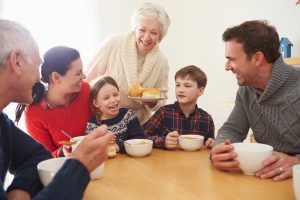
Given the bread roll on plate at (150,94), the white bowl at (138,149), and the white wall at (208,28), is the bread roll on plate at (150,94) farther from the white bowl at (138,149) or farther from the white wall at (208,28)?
the white wall at (208,28)

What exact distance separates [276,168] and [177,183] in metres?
0.32

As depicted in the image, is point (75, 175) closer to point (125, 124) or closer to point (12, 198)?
point (12, 198)

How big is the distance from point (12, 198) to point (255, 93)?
101 centimetres

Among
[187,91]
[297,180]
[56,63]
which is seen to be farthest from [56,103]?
[297,180]

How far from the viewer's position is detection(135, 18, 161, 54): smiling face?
1907 mm

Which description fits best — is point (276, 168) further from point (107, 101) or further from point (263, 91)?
point (107, 101)

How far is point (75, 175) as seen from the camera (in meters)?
0.75

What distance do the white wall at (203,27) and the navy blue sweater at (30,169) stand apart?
76.6 inches

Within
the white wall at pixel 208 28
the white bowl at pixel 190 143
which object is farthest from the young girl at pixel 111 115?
the white wall at pixel 208 28

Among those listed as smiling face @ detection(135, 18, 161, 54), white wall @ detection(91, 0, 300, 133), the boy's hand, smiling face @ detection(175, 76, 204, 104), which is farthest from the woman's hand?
white wall @ detection(91, 0, 300, 133)

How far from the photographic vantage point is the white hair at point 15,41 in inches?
32.3

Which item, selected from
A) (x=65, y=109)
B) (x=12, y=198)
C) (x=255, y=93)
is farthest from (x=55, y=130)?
(x=255, y=93)

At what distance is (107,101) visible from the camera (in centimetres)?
153

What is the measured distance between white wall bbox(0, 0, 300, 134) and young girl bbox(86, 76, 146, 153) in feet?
4.67
